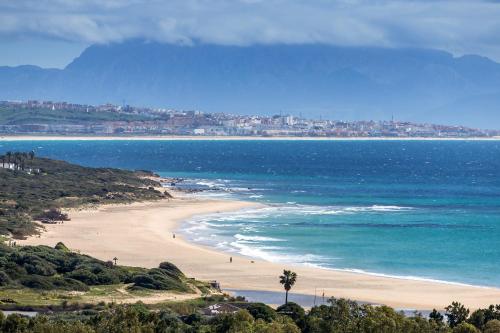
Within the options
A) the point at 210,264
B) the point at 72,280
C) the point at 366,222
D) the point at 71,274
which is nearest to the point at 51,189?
the point at 366,222

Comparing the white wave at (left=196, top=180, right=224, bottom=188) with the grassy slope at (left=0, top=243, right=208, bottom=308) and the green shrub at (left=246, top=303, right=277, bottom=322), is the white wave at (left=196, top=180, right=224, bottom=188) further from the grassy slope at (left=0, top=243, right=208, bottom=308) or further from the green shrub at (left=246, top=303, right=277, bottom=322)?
the green shrub at (left=246, top=303, right=277, bottom=322)

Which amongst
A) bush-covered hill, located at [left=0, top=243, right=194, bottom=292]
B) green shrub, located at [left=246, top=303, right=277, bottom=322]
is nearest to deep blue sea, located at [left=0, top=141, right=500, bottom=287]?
bush-covered hill, located at [left=0, top=243, right=194, bottom=292]

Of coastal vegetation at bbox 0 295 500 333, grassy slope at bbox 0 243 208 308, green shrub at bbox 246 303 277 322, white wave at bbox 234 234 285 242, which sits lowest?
white wave at bbox 234 234 285 242

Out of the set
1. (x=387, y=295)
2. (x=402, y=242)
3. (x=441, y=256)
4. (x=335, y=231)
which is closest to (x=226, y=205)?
(x=335, y=231)

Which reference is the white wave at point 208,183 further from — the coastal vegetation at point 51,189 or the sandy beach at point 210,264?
the sandy beach at point 210,264

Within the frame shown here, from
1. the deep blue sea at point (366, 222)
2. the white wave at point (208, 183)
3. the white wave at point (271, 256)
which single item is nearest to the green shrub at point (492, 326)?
the deep blue sea at point (366, 222)

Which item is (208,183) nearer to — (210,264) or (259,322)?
(210,264)
